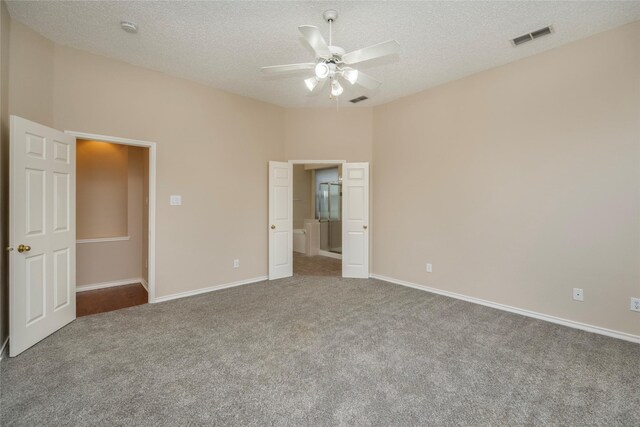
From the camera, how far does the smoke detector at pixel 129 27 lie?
2840 millimetres

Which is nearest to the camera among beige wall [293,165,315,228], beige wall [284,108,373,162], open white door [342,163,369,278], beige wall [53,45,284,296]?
beige wall [53,45,284,296]

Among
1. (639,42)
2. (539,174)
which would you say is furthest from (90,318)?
(639,42)

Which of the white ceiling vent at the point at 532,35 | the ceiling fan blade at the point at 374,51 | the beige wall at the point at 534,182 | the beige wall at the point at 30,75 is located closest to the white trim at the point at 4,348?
the beige wall at the point at 30,75

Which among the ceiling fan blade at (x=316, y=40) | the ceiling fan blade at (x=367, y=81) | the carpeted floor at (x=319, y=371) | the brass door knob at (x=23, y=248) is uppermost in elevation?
A: the ceiling fan blade at (x=316, y=40)

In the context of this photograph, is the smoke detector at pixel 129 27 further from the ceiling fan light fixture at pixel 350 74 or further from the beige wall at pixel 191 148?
the ceiling fan light fixture at pixel 350 74

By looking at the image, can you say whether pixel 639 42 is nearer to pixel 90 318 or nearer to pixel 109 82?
pixel 109 82

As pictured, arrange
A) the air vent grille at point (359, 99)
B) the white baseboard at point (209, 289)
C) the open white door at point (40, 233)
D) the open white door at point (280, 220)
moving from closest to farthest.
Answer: the open white door at point (40, 233) → the white baseboard at point (209, 289) → the air vent grille at point (359, 99) → the open white door at point (280, 220)

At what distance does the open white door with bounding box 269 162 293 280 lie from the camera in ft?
16.5

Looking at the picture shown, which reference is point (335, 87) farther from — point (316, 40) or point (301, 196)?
point (301, 196)

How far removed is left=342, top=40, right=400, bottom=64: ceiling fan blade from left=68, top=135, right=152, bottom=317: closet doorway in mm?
3420

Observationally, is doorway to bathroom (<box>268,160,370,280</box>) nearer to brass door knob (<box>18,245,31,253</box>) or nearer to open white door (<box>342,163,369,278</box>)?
open white door (<box>342,163,369,278</box>)

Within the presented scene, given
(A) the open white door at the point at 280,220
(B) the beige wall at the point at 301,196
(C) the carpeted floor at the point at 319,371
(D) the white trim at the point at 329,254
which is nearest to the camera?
(C) the carpeted floor at the point at 319,371

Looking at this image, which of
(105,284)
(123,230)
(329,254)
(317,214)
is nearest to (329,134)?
(329,254)

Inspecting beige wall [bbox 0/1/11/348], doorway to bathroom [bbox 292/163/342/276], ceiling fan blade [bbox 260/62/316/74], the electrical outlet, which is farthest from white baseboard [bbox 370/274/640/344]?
beige wall [bbox 0/1/11/348]
